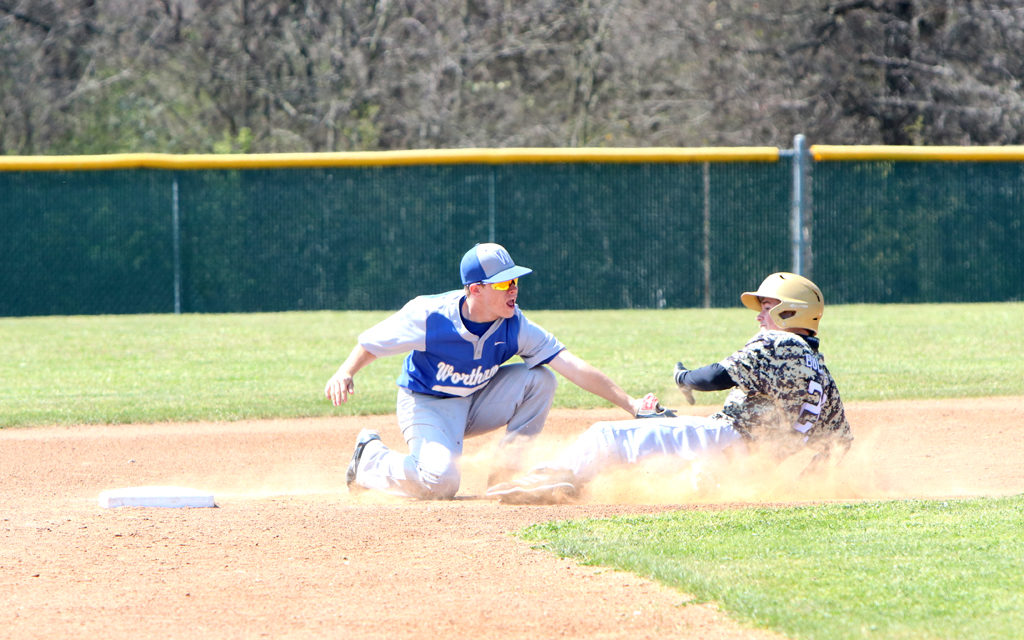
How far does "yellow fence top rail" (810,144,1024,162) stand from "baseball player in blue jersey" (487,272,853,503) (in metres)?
11.0

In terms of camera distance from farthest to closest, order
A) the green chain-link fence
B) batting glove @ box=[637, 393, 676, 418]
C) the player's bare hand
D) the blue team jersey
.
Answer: the green chain-link fence, the blue team jersey, batting glove @ box=[637, 393, 676, 418], the player's bare hand

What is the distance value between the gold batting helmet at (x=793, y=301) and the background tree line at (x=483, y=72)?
16267 millimetres

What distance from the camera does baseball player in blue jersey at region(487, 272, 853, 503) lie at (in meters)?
5.27

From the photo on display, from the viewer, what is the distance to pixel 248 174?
16.1 m

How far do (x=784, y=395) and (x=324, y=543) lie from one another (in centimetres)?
209

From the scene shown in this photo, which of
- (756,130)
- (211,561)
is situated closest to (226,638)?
(211,561)

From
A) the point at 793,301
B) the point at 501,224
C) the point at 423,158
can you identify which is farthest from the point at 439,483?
the point at 423,158

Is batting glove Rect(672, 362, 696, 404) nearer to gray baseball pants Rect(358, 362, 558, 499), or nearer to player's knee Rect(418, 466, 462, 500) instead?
gray baseball pants Rect(358, 362, 558, 499)

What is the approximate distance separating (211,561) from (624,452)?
6.50 feet

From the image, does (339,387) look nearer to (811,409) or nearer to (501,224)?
(811,409)

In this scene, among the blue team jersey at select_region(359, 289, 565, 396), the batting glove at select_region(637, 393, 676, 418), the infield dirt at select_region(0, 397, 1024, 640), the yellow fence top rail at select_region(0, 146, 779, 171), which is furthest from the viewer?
the yellow fence top rail at select_region(0, 146, 779, 171)

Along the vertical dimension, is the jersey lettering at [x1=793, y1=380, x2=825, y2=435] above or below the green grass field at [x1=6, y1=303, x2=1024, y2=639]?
above

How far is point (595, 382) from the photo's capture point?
→ 18.8ft

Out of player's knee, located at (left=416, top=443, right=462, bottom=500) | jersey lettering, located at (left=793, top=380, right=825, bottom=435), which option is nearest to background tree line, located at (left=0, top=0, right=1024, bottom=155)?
player's knee, located at (left=416, top=443, right=462, bottom=500)
